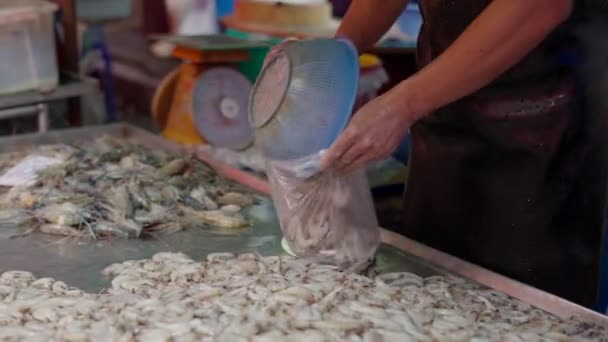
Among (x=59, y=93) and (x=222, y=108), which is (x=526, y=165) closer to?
(x=222, y=108)

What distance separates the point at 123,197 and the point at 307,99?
3.37ft

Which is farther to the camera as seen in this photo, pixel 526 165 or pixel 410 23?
pixel 410 23

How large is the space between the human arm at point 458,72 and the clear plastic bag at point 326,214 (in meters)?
0.21

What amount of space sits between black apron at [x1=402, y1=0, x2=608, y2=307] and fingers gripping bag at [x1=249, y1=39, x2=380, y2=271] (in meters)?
0.44

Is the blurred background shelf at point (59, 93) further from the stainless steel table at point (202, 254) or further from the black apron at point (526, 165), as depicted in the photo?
the black apron at point (526, 165)

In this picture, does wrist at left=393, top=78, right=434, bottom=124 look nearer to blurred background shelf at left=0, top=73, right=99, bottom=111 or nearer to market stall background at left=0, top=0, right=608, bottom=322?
market stall background at left=0, top=0, right=608, bottom=322

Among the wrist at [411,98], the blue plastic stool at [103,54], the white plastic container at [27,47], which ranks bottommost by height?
the blue plastic stool at [103,54]

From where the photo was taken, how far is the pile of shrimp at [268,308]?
2.16m

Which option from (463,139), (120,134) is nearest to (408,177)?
(463,139)

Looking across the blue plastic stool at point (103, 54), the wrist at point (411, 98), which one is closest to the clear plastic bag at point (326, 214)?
the wrist at point (411, 98)

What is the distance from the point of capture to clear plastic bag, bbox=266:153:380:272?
Answer: 264cm

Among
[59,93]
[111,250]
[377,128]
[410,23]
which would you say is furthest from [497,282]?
[410,23]

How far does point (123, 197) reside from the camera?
3221 mm

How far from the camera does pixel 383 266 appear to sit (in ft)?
9.15
